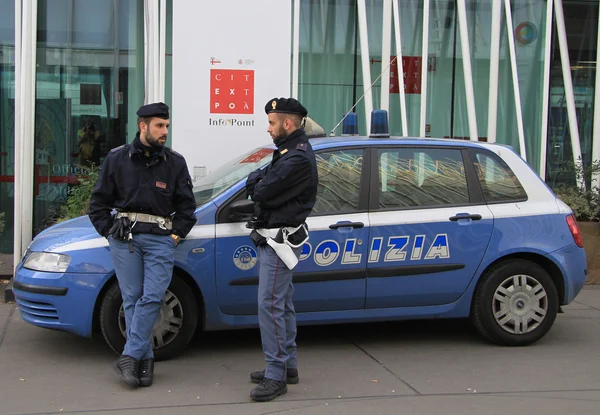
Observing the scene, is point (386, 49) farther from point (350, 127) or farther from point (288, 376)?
point (288, 376)

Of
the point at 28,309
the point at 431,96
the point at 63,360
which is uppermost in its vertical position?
the point at 431,96

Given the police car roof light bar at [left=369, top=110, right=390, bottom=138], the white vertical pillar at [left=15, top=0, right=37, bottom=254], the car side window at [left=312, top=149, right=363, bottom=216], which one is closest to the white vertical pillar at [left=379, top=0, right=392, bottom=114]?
the police car roof light bar at [left=369, top=110, right=390, bottom=138]

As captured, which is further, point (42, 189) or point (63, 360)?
point (42, 189)

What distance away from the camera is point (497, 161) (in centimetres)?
579

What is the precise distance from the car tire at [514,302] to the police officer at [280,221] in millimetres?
1843

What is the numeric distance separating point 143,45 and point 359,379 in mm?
6839

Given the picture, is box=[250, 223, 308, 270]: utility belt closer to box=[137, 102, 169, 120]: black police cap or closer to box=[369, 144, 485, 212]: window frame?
box=[137, 102, 169, 120]: black police cap

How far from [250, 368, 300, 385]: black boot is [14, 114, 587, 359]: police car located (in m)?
0.62

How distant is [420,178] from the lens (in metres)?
5.61

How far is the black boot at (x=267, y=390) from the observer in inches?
175

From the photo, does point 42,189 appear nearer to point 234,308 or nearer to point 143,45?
point 143,45

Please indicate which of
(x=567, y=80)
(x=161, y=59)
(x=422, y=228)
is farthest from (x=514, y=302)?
(x=567, y=80)

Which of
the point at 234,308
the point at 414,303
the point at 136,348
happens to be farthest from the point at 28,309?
the point at 414,303

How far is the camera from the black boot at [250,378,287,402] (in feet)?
14.6
